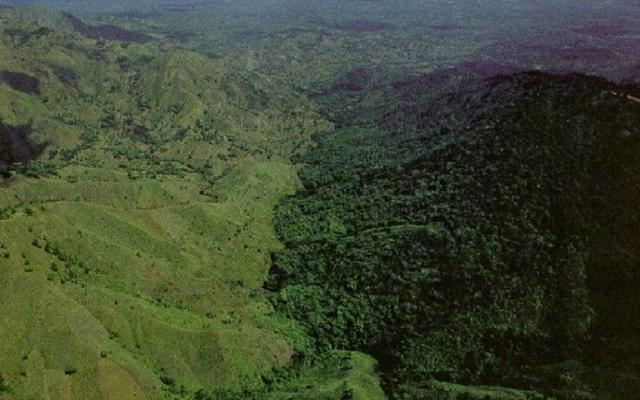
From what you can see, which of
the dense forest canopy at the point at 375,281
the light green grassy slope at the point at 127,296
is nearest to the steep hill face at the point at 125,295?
the light green grassy slope at the point at 127,296

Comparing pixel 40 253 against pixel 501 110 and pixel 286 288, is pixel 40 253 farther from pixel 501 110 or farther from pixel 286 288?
pixel 501 110

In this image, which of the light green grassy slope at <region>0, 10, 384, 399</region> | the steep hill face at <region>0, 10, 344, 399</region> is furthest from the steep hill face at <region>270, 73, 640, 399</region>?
the steep hill face at <region>0, 10, 344, 399</region>

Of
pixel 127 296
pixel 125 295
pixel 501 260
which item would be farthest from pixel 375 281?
pixel 125 295

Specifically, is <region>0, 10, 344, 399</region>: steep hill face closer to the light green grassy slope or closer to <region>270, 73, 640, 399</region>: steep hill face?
the light green grassy slope

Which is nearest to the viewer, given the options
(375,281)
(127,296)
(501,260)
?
(127,296)

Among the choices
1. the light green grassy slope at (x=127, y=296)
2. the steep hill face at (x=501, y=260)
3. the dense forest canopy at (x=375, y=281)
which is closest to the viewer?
the light green grassy slope at (x=127, y=296)

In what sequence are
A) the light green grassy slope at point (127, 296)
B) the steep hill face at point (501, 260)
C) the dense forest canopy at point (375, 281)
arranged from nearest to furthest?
the light green grassy slope at point (127, 296) < the dense forest canopy at point (375, 281) < the steep hill face at point (501, 260)

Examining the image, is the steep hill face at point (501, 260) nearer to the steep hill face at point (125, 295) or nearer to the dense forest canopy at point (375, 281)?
the dense forest canopy at point (375, 281)

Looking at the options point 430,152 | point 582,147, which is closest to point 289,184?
point 430,152

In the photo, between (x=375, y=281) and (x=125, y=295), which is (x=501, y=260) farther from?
(x=125, y=295)
